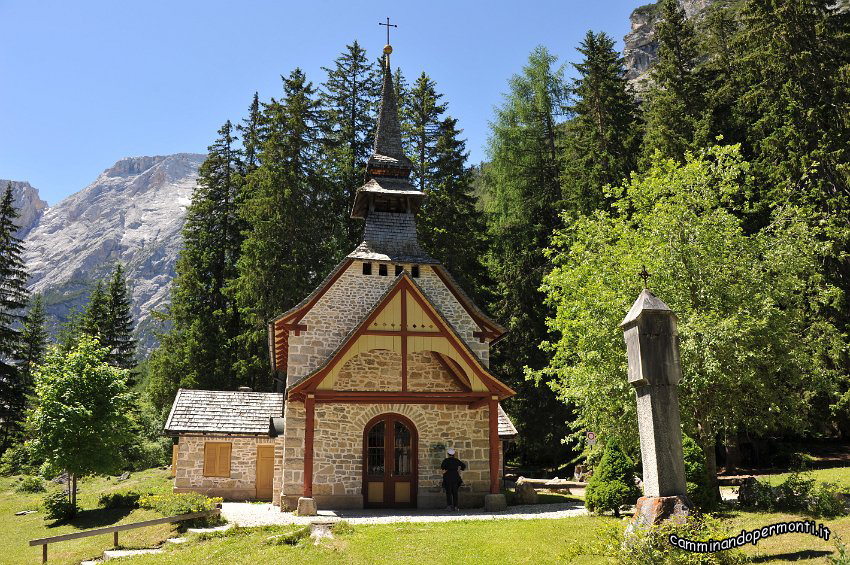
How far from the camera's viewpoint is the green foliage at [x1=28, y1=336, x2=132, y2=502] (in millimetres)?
21094

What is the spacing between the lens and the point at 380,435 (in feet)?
61.2

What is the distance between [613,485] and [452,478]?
479 centimetres

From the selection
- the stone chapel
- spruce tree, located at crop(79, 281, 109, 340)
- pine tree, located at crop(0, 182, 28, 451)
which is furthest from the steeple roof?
spruce tree, located at crop(79, 281, 109, 340)

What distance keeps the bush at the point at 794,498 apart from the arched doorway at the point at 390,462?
8.61m

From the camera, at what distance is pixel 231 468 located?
21344 millimetres

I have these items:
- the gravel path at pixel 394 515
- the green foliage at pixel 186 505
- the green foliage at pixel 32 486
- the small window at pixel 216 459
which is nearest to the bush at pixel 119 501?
the small window at pixel 216 459

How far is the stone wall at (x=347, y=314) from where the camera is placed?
1959cm

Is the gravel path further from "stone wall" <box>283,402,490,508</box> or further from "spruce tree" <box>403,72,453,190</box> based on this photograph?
"spruce tree" <box>403,72,453,190</box>

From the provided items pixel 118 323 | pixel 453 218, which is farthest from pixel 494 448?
pixel 118 323

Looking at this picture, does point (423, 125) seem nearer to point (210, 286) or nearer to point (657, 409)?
point (210, 286)

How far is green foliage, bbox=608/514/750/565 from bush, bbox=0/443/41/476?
35.1 metres

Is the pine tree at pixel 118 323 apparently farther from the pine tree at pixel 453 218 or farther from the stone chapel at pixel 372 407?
the stone chapel at pixel 372 407

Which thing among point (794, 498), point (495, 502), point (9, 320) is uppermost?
point (9, 320)

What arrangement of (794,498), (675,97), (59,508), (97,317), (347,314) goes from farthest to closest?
(97,317) → (675,97) → (59,508) → (347,314) → (794,498)
